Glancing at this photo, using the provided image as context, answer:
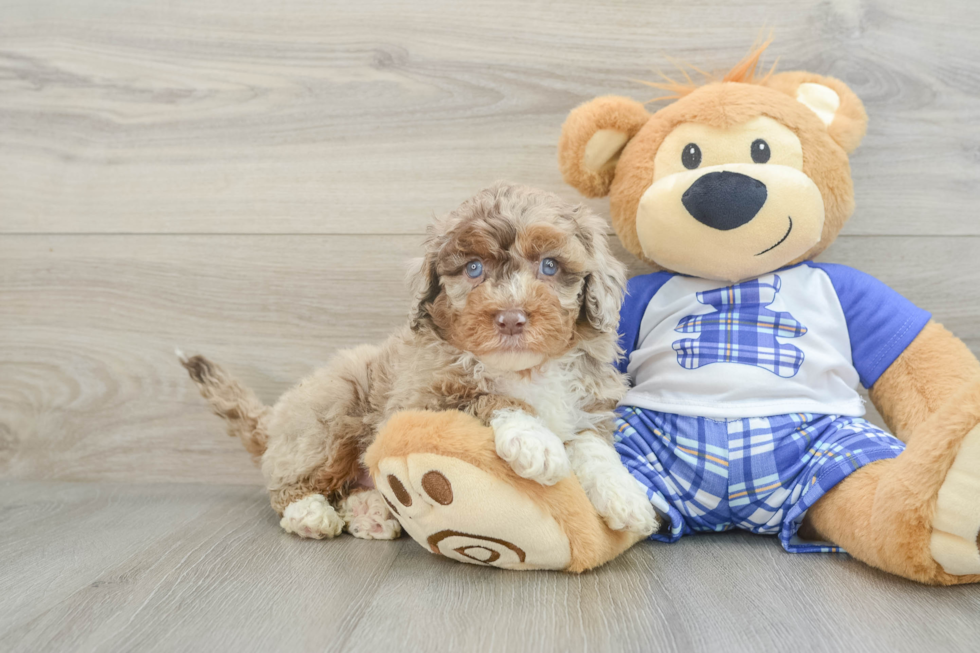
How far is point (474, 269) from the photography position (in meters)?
0.92

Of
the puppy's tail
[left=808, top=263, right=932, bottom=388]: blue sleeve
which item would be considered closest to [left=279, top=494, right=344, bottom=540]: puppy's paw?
the puppy's tail

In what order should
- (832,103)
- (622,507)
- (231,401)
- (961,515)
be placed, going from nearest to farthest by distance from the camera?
(961,515) → (622,507) → (832,103) → (231,401)

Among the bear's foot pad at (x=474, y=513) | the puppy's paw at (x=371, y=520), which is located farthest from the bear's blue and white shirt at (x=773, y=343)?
the puppy's paw at (x=371, y=520)

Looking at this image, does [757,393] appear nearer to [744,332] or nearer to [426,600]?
[744,332]

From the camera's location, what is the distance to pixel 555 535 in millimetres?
879

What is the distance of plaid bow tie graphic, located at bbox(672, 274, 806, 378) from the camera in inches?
42.4

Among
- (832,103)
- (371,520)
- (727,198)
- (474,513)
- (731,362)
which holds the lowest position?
(371,520)

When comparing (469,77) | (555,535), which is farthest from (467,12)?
(555,535)

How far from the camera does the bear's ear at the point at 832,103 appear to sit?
1128mm

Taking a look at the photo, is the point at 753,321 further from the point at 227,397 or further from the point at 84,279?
the point at 84,279

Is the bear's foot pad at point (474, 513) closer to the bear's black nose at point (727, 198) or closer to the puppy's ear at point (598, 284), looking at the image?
the puppy's ear at point (598, 284)

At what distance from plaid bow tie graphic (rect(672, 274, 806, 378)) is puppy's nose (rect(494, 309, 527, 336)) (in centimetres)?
37

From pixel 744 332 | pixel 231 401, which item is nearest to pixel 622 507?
pixel 744 332

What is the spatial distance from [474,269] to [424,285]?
0.09m
